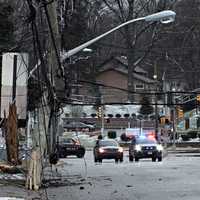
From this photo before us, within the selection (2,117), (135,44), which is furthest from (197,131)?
(2,117)

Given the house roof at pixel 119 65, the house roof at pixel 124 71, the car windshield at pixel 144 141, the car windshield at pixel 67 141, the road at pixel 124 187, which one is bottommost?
the road at pixel 124 187

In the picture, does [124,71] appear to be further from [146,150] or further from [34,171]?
[34,171]

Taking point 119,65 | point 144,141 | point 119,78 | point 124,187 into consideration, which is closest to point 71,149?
point 144,141

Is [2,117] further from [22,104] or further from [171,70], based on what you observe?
[171,70]

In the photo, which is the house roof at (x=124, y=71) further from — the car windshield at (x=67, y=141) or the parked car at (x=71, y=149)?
the parked car at (x=71, y=149)

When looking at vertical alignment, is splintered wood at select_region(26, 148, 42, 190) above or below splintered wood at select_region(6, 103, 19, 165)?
below

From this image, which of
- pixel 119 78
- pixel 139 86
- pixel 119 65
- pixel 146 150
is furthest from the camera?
pixel 139 86

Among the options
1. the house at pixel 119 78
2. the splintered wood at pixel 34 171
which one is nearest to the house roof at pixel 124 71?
the house at pixel 119 78

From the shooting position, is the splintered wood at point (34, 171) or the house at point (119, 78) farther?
the house at point (119, 78)

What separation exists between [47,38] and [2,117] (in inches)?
287

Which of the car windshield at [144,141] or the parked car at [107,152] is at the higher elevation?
the car windshield at [144,141]

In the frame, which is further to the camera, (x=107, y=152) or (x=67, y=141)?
(x=67, y=141)

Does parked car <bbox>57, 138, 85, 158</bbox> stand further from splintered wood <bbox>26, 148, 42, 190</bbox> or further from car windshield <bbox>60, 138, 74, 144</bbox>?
splintered wood <bbox>26, 148, 42, 190</bbox>

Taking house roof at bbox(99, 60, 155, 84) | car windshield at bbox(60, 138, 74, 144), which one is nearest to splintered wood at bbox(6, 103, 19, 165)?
car windshield at bbox(60, 138, 74, 144)
